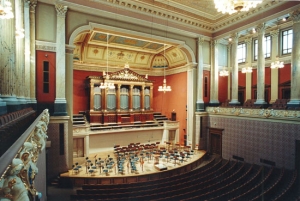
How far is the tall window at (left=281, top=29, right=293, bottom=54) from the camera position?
12.5 meters

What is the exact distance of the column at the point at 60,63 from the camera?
30.7 feet

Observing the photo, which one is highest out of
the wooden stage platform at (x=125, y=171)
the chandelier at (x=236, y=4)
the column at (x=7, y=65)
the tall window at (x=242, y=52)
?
the tall window at (x=242, y=52)

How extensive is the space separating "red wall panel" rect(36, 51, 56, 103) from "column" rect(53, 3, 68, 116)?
0.22 m

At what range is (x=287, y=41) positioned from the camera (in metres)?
12.7

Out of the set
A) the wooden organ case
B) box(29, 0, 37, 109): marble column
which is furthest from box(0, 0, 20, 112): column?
the wooden organ case

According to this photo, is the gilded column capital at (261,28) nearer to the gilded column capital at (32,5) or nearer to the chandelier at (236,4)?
the chandelier at (236,4)

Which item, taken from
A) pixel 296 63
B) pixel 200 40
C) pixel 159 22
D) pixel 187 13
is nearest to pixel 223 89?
pixel 200 40

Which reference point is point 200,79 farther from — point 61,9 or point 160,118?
point 61,9

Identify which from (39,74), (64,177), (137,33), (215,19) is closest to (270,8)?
(215,19)

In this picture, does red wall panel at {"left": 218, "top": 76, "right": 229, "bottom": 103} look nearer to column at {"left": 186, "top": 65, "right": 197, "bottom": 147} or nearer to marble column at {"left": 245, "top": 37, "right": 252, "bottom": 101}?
marble column at {"left": 245, "top": 37, "right": 252, "bottom": 101}

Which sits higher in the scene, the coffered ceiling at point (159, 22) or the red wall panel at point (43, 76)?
the coffered ceiling at point (159, 22)

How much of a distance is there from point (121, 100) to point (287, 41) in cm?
1304

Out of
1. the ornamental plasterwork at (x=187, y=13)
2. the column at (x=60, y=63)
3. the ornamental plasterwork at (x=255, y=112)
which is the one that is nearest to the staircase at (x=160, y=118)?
the ornamental plasterwork at (x=255, y=112)

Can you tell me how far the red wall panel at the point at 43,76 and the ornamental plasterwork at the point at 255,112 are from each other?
1084cm
